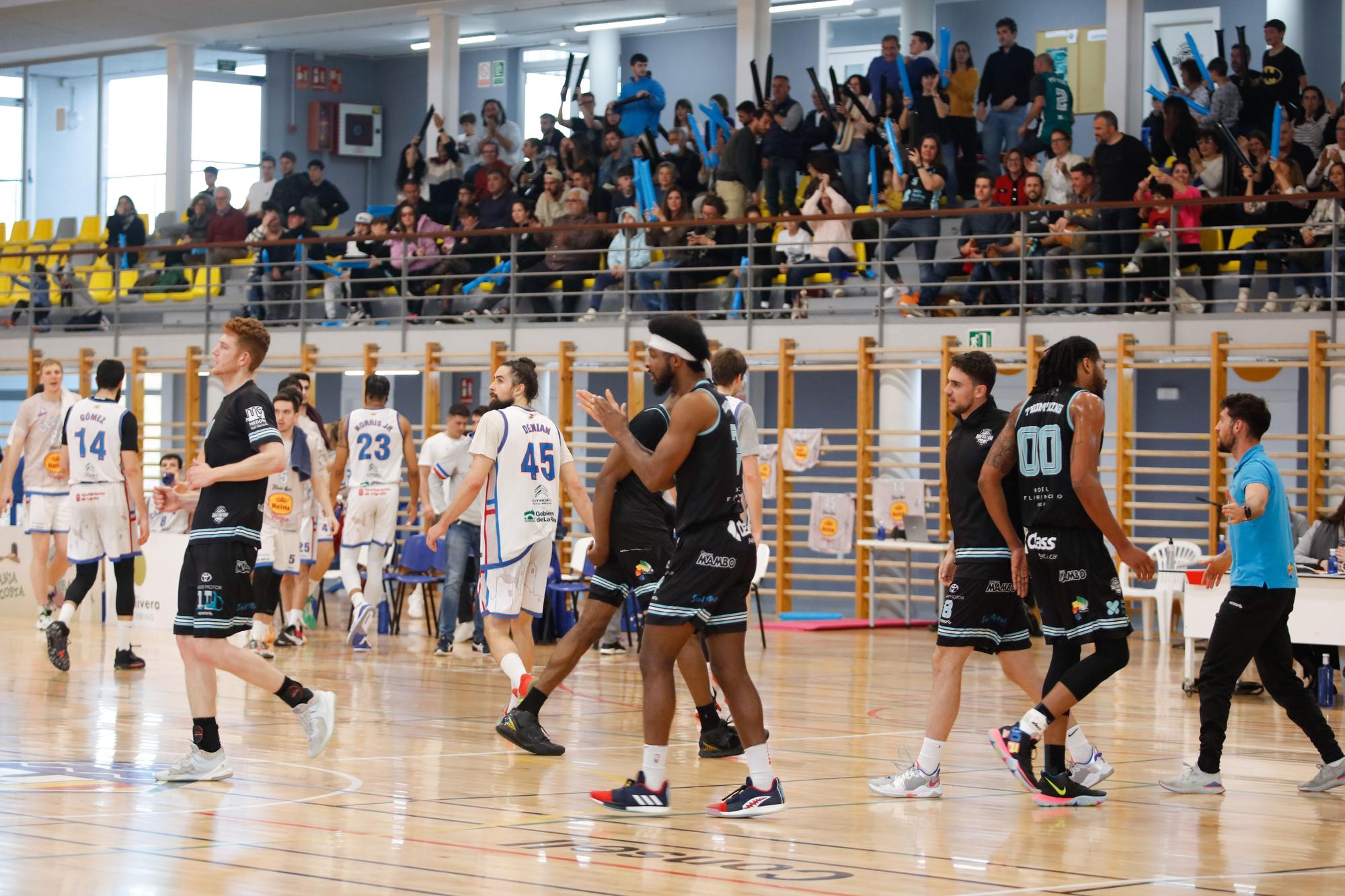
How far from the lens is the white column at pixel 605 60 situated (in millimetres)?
22375

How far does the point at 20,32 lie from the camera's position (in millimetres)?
23438

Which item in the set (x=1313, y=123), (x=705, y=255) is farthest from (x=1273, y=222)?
(x=705, y=255)

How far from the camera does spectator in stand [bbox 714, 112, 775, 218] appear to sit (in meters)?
16.8

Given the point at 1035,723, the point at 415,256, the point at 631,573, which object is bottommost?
the point at 1035,723

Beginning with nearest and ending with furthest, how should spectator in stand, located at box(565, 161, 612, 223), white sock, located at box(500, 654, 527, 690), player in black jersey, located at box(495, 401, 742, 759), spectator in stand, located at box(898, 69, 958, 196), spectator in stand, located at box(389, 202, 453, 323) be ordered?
player in black jersey, located at box(495, 401, 742, 759) < white sock, located at box(500, 654, 527, 690) < spectator in stand, located at box(898, 69, 958, 196) < spectator in stand, located at box(389, 202, 453, 323) < spectator in stand, located at box(565, 161, 612, 223)

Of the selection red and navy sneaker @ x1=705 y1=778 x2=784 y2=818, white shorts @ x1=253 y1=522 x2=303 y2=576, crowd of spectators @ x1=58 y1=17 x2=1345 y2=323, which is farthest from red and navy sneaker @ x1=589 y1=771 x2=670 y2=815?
crowd of spectators @ x1=58 y1=17 x2=1345 y2=323

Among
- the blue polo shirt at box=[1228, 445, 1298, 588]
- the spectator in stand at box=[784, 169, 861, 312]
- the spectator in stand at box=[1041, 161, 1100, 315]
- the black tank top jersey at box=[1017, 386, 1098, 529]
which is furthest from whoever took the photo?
the spectator in stand at box=[784, 169, 861, 312]

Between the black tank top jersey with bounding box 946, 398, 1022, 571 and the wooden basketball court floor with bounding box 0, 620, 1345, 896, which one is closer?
the wooden basketball court floor with bounding box 0, 620, 1345, 896

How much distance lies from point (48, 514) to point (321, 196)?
32.2 feet

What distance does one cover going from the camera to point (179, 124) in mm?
23203

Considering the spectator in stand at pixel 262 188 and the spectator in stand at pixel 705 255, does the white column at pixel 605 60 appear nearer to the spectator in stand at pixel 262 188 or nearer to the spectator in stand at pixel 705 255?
the spectator in stand at pixel 262 188

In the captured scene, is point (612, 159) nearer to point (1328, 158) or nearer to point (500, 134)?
point (500, 134)

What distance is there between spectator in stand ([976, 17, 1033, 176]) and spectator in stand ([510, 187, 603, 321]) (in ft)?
13.6

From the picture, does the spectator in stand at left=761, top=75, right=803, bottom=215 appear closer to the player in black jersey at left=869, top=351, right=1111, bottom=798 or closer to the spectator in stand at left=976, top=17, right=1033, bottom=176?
the spectator in stand at left=976, top=17, right=1033, bottom=176
